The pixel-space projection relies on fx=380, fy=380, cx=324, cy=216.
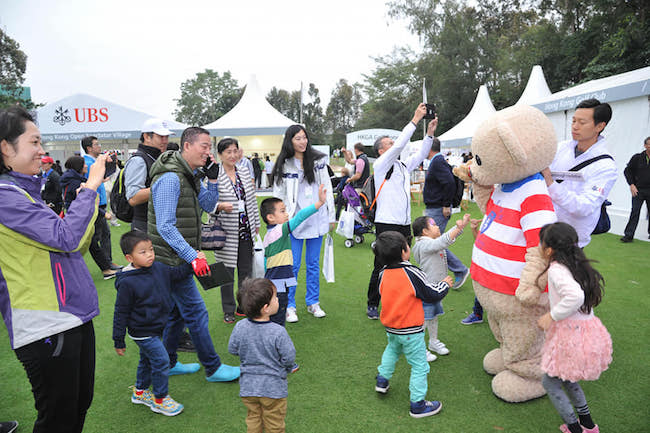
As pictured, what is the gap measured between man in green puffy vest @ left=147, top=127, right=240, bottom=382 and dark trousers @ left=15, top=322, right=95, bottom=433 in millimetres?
852

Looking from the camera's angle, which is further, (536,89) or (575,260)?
(536,89)

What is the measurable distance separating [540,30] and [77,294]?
3198 centimetres

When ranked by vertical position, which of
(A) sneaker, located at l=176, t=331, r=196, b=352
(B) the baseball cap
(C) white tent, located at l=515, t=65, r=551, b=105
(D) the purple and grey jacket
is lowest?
(A) sneaker, located at l=176, t=331, r=196, b=352

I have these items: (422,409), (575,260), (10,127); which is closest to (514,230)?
(575,260)

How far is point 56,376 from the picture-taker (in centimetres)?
184

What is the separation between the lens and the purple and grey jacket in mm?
1655

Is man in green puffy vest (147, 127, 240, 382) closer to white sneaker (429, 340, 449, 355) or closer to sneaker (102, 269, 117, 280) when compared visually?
white sneaker (429, 340, 449, 355)

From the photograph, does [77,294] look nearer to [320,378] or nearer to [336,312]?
[320,378]

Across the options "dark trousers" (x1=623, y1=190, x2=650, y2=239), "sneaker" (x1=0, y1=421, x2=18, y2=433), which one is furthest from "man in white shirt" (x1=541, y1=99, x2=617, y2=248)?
"dark trousers" (x1=623, y1=190, x2=650, y2=239)

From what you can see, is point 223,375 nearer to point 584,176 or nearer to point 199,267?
point 199,267

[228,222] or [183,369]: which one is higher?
[228,222]

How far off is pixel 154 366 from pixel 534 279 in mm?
2689

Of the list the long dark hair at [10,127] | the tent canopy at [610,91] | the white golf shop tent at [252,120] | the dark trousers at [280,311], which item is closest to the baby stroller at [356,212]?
the dark trousers at [280,311]

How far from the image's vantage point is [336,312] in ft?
15.3
